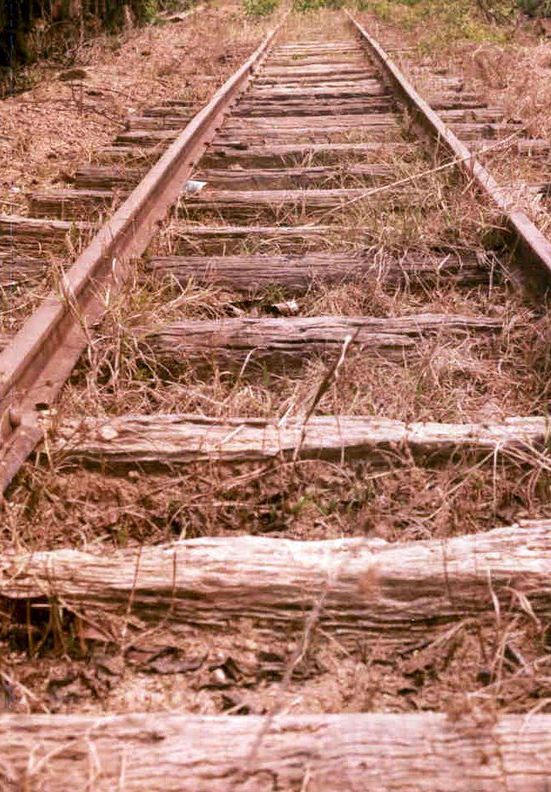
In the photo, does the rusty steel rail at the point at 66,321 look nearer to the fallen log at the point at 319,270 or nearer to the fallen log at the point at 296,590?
the fallen log at the point at 319,270

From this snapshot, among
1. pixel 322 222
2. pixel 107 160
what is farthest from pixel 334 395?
pixel 107 160

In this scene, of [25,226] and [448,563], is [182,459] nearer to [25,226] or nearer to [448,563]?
[448,563]

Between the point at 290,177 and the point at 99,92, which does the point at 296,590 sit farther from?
the point at 99,92

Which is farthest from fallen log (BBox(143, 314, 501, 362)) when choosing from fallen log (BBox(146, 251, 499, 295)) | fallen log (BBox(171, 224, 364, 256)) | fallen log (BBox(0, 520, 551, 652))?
fallen log (BBox(0, 520, 551, 652))

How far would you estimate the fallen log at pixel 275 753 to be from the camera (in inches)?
46.8

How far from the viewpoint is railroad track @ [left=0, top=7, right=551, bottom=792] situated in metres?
1.25

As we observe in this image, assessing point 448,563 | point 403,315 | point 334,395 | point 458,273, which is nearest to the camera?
point 448,563

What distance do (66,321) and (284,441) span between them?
2.82ft

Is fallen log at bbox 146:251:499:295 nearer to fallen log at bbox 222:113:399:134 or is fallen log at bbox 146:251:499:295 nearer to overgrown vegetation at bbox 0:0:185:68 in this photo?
fallen log at bbox 222:113:399:134

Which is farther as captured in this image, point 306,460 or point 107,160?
point 107,160

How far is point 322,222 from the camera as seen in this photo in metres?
3.80

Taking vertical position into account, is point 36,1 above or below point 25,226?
above

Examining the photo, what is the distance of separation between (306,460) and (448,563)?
1.57 ft

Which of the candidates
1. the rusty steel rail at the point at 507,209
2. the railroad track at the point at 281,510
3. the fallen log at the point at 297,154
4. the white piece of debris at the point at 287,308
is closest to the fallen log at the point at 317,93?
the rusty steel rail at the point at 507,209
